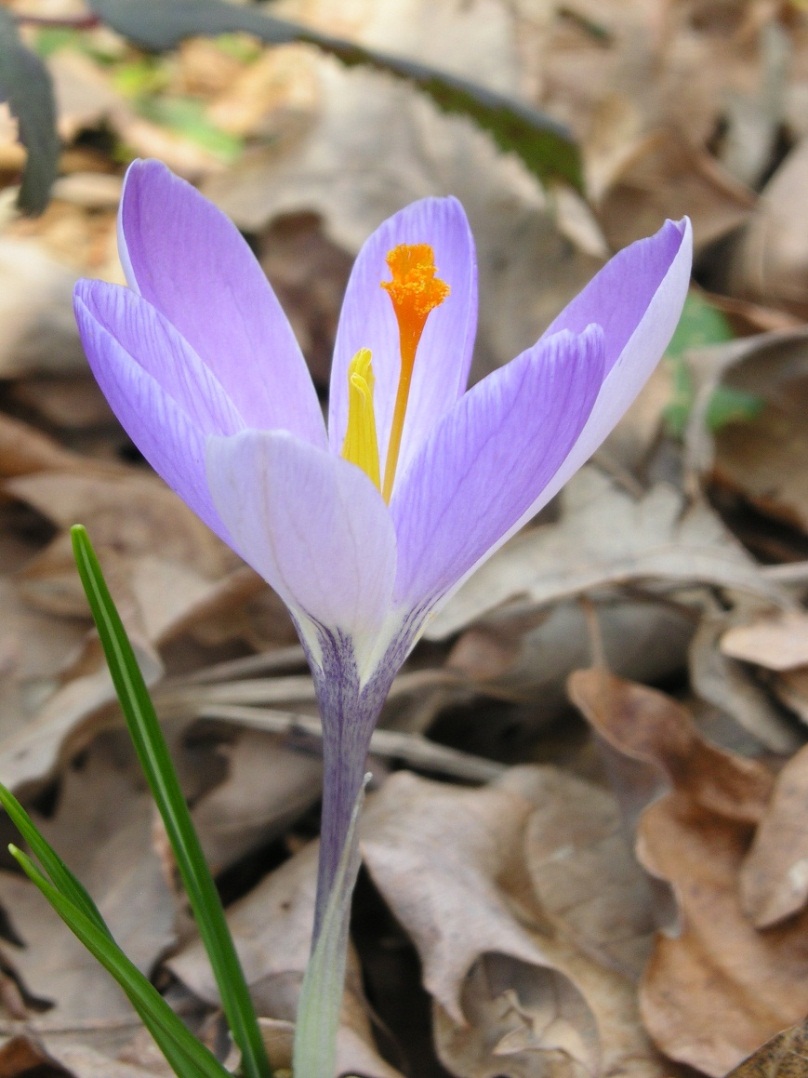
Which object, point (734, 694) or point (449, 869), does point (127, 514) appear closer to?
point (449, 869)

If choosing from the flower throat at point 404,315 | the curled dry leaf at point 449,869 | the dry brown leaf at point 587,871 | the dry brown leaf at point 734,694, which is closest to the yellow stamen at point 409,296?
the flower throat at point 404,315

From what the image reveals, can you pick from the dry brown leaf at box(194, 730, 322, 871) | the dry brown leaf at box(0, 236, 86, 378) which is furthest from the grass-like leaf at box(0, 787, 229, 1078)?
the dry brown leaf at box(0, 236, 86, 378)

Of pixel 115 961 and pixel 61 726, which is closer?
pixel 115 961

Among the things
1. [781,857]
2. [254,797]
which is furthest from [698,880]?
[254,797]

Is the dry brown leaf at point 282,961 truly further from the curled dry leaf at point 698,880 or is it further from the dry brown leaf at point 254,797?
the curled dry leaf at point 698,880

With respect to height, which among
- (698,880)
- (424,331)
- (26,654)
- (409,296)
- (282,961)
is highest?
(409,296)

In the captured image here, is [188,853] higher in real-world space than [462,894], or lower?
higher

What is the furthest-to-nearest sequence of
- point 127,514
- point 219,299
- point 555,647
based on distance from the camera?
1. point 127,514
2. point 555,647
3. point 219,299

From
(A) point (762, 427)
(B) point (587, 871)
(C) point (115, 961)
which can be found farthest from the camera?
(A) point (762, 427)
